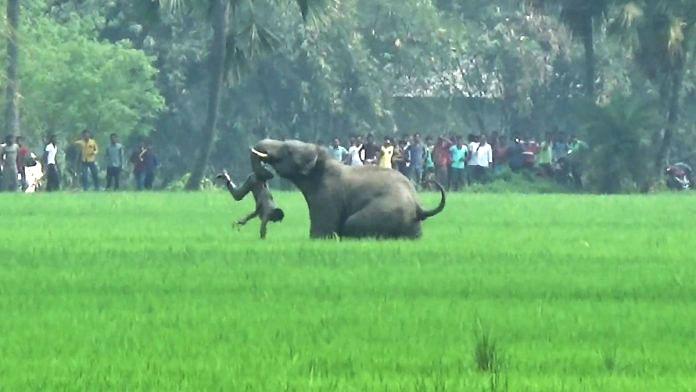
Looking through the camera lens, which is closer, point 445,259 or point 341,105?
point 445,259

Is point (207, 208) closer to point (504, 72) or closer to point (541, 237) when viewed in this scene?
point (541, 237)

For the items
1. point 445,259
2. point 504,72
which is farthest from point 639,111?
point 445,259

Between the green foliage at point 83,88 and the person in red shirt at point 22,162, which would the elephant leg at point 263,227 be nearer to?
the person in red shirt at point 22,162

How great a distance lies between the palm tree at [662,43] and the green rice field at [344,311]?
102 feet

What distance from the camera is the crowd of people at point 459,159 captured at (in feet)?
198

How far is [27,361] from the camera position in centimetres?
1170

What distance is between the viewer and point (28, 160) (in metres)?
57.6

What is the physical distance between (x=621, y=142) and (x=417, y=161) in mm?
9510

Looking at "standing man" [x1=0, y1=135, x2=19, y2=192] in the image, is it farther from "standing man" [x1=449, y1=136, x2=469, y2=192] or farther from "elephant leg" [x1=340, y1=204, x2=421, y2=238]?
"elephant leg" [x1=340, y1=204, x2=421, y2=238]

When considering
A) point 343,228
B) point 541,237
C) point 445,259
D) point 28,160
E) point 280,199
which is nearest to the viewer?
point 445,259

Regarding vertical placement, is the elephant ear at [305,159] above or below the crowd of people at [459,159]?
above

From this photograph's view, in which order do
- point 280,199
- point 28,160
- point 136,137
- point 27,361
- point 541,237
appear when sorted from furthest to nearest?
point 136,137, point 28,160, point 280,199, point 541,237, point 27,361

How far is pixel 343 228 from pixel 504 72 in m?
55.8

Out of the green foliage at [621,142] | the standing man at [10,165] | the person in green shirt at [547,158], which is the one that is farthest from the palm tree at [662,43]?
the standing man at [10,165]
